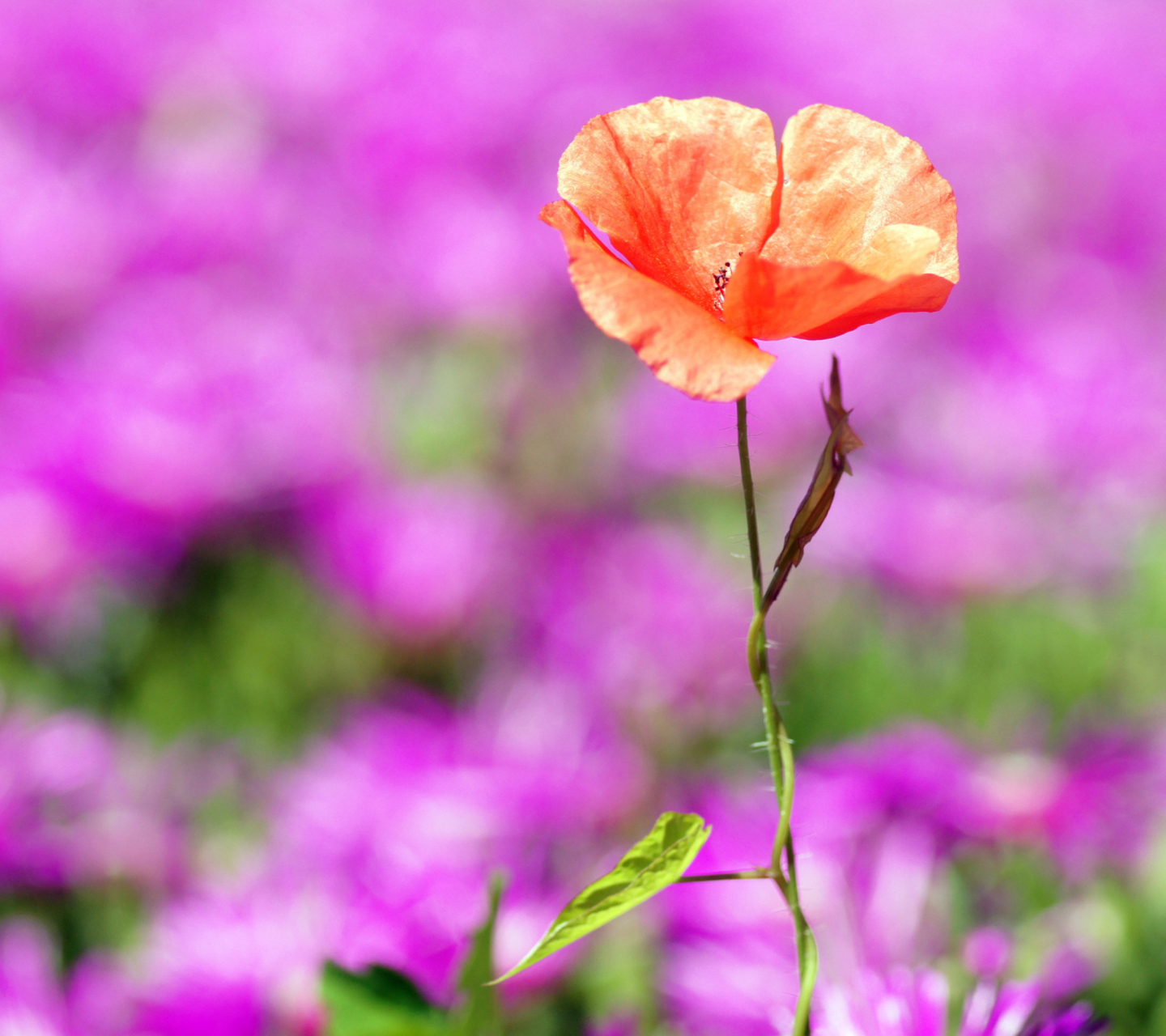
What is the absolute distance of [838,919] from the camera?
514mm

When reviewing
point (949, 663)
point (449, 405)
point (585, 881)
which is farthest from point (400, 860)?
point (449, 405)

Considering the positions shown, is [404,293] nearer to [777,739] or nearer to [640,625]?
[640,625]

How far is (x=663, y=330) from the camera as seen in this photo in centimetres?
25

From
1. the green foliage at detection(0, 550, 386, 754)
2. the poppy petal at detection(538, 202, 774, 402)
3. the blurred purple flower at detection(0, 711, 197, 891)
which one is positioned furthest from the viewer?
the green foliage at detection(0, 550, 386, 754)

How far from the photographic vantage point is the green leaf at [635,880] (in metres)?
0.27

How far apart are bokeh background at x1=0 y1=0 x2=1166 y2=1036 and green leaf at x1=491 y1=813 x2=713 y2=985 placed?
0.26 ft

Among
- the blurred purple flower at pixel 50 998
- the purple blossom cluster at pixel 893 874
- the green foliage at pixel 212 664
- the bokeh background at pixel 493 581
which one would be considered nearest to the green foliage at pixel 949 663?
the bokeh background at pixel 493 581

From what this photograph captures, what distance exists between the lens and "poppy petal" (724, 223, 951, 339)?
0.82 feet

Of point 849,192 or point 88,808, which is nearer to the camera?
point 849,192

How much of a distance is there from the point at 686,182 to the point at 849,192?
0.12ft

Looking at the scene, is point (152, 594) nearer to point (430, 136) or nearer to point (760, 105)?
point (430, 136)

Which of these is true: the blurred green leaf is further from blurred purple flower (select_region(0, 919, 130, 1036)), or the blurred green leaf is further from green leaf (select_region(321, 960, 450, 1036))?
green leaf (select_region(321, 960, 450, 1036))

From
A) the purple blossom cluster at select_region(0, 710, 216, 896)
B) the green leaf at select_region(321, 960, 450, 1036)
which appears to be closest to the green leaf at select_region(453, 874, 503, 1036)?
the green leaf at select_region(321, 960, 450, 1036)

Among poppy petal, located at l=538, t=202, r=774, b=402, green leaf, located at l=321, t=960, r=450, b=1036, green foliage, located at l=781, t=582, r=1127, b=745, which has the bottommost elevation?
green foliage, located at l=781, t=582, r=1127, b=745
